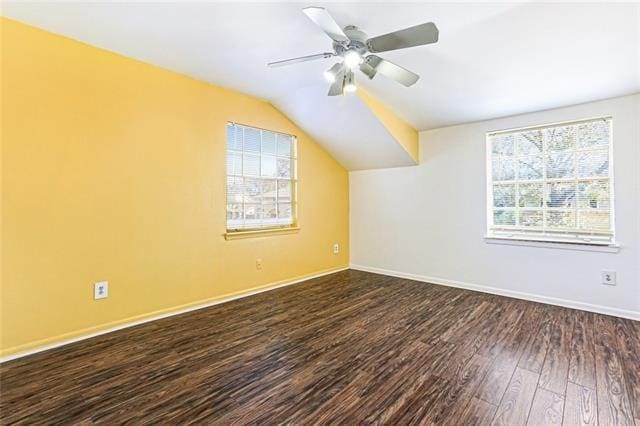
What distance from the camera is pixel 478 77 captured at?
9.34ft

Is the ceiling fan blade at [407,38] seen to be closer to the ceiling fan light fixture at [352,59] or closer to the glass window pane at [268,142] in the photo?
the ceiling fan light fixture at [352,59]

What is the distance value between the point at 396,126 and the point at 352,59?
1931mm

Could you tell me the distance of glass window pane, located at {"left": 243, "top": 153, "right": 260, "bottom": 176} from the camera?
12.4 feet

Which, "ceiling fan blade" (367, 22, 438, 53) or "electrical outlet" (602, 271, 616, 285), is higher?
"ceiling fan blade" (367, 22, 438, 53)

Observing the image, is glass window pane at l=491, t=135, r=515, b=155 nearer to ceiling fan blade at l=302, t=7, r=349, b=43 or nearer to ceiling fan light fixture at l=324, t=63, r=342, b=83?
ceiling fan light fixture at l=324, t=63, r=342, b=83

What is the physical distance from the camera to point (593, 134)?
3.16 metres

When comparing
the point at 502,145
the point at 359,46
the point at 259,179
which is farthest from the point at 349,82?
the point at 502,145

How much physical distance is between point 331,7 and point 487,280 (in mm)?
3520

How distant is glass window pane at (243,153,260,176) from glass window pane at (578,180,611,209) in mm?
3692

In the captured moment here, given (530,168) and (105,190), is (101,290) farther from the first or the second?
(530,168)

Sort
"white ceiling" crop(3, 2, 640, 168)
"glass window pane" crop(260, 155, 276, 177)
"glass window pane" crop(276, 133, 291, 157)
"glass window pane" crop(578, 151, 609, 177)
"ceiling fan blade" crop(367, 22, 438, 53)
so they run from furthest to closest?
"glass window pane" crop(276, 133, 291, 157)
"glass window pane" crop(260, 155, 276, 177)
"glass window pane" crop(578, 151, 609, 177)
"white ceiling" crop(3, 2, 640, 168)
"ceiling fan blade" crop(367, 22, 438, 53)

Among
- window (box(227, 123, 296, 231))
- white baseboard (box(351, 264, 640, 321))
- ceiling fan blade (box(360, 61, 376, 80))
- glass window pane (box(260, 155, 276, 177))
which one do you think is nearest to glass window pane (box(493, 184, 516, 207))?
white baseboard (box(351, 264, 640, 321))

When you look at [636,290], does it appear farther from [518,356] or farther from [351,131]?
[351,131]

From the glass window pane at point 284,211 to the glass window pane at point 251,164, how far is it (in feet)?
1.93
